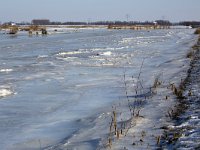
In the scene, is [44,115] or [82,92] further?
[82,92]

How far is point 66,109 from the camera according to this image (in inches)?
450

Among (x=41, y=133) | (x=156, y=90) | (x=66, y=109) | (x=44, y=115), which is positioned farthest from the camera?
(x=156, y=90)

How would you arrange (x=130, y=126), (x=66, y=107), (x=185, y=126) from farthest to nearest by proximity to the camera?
(x=66, y=107) → (x=130, y=126) → (x=185, y=126)

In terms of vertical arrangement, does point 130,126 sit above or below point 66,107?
above

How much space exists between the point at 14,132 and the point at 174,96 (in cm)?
500

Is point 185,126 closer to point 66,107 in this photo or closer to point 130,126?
point 130,126

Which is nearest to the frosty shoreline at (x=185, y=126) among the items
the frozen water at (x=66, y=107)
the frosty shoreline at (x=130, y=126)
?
the frosty shoreline at (x=130, y=126)

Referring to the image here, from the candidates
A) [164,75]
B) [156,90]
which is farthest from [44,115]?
[164,75]

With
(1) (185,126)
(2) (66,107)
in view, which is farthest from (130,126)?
(2) (66,107)

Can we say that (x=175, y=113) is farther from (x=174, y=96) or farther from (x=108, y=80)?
(x=108, y=80)

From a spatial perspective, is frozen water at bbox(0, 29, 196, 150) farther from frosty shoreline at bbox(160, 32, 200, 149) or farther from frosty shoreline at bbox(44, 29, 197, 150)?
frosty shoreline at bbox(160, 32, 200, 149)

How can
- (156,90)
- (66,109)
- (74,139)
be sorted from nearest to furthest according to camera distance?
(74,139)
(66,109)
(156,90)

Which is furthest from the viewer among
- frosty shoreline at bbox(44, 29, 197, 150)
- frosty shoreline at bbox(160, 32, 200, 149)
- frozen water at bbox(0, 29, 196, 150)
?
frozen water at bbox(0, 29, 196, 150)

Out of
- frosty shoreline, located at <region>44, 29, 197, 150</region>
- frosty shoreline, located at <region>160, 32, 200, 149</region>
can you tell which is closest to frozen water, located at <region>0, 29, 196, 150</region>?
frosty shoreline, located at <region>44, 29, 197, 150</region>
